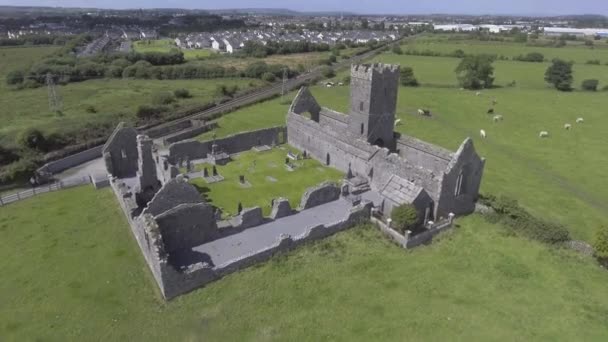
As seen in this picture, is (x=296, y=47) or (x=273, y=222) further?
(x=296, y=47)

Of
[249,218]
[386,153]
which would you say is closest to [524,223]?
[386,153]

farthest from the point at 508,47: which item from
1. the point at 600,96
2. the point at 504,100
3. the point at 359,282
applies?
the point at 359,282

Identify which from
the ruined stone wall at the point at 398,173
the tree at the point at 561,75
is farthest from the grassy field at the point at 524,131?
the ruined stone wall at the point at 398,173

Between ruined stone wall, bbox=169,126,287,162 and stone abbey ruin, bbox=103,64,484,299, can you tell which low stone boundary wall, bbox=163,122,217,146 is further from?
ruined stone wall, bbox=169,126,287,162

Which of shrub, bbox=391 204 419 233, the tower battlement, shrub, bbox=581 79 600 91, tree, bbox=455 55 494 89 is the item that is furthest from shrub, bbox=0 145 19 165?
shrub, bbox=581 79 600 91

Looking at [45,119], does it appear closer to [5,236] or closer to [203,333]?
[5,236]

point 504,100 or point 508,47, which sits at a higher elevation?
point 508,47

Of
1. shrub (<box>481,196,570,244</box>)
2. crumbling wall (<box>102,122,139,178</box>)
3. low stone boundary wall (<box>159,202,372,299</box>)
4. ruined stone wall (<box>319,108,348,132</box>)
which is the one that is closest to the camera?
low stone boundary wall (<box>159,202,372,299</box>)
